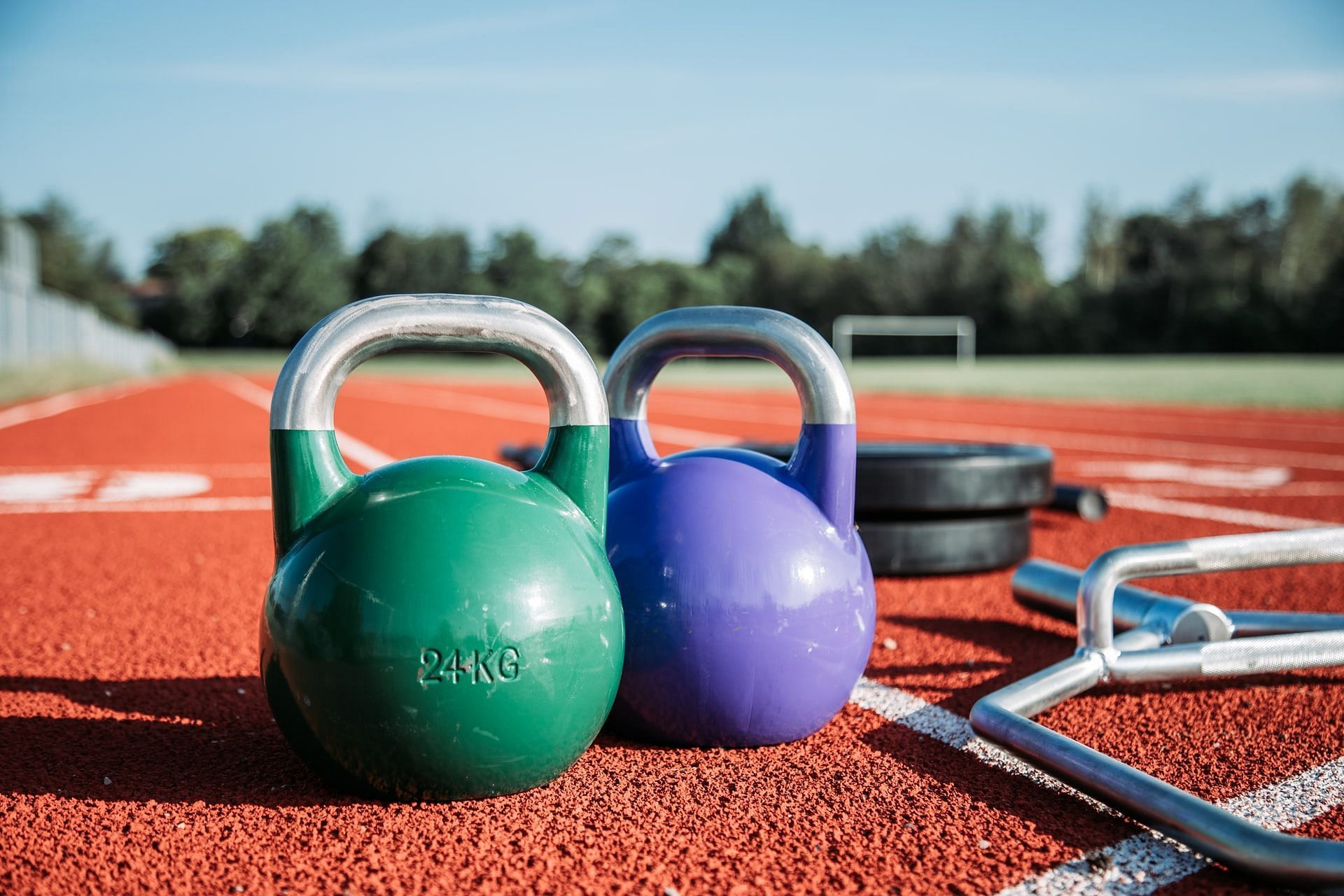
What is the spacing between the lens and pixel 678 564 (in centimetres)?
273

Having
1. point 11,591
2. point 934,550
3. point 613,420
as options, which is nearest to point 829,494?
point 613,420

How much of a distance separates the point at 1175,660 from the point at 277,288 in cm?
8785

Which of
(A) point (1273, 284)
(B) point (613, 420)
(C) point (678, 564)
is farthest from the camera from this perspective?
(A) point (1273, 284)

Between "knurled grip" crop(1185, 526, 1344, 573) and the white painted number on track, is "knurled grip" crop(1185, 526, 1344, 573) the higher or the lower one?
the higher one

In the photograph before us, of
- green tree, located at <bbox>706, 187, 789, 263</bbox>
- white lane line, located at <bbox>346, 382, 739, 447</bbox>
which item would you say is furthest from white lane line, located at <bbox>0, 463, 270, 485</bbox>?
green tree, located at <bbox>706, 187, 789, 263</bbox>

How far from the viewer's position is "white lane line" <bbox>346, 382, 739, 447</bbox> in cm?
1273

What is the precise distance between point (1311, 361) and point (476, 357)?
180 feet

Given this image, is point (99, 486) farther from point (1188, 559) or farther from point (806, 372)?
point (1188, 559)

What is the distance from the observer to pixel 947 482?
16.4ft

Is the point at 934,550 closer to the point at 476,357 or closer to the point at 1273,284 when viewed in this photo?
the point at 1273,284

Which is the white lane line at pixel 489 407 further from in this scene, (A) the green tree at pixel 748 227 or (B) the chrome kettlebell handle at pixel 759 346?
(A) the green tree at pixel 748 227

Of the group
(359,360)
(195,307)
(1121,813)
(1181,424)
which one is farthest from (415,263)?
(1121,813)

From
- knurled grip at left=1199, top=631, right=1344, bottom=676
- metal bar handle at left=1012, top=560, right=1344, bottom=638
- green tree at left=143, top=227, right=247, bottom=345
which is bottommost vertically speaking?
metal bar handle at left=1012, top=560, right=1344, bottom=638

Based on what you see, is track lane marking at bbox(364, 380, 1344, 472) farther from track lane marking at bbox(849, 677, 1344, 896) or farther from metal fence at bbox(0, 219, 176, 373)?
metal fence at bbox(0, 219, 176, 373)
